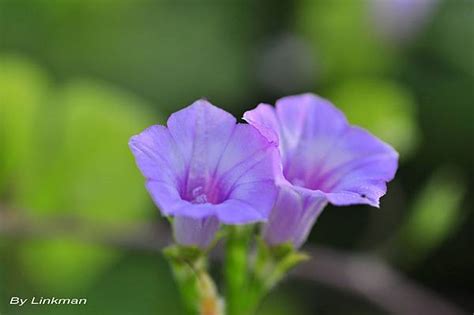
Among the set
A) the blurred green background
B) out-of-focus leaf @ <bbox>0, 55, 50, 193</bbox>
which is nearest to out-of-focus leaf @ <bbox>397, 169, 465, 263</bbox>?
the blurred green background

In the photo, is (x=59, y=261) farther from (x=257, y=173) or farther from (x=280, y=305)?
(x=257, y=173)

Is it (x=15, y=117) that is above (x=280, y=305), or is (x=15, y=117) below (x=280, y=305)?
above

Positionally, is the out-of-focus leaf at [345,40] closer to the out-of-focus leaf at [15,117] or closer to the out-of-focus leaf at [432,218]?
the out-of-focus leaf at [432,218]

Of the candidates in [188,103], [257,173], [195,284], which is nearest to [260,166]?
[257,173]

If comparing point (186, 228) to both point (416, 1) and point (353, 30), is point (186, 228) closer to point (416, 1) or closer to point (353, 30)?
point (353, 30)

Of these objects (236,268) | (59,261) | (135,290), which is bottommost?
(135,290)

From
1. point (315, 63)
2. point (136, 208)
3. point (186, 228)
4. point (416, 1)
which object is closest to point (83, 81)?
point (136, 208)

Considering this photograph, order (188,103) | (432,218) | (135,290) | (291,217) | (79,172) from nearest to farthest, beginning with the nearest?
(291,217), (432,218), (79,172), (135,290), (188,103)
